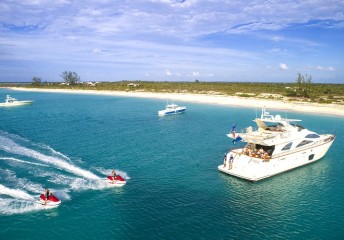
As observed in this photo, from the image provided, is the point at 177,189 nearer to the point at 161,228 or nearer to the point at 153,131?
the point at 161,228

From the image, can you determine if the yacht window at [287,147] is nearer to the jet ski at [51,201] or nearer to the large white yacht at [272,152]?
the large white yacht at [272,152]

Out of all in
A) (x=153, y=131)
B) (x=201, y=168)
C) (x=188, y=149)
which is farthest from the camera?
(x=153, y=131)

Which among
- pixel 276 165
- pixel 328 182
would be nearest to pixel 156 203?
pixel 276 165

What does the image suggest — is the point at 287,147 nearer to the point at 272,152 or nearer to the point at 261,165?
the point at 272,152

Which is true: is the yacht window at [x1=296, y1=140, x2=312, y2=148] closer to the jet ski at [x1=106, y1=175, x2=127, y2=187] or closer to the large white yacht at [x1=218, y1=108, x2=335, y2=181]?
Answer: the large white yacht at [x1=218, y1=108, x2=335, y2=181]

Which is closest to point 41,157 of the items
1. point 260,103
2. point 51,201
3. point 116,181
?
point 116,181

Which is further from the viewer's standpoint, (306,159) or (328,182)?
(306,159)

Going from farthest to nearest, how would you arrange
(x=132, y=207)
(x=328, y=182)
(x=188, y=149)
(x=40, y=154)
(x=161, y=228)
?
1. (x=188, y=149)
2. (x=40, y=154)
3. (x=328, y=182)
4. (x=132, y=207)
5. (x=161, y=228)

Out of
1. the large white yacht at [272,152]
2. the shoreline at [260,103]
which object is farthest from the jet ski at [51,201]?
the shoreline at [260,103]
